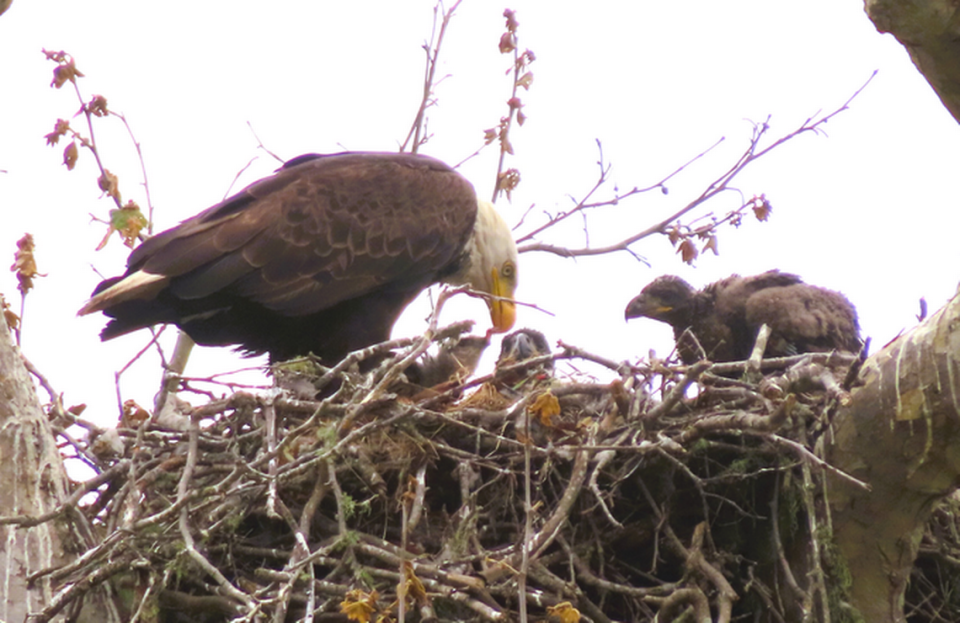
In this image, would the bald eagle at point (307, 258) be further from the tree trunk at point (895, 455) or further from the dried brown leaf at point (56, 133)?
the tree trunk at point (895, 455)

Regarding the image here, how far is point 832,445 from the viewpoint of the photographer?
3773 mm

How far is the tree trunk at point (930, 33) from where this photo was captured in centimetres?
307

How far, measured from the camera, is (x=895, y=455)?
3.63 m

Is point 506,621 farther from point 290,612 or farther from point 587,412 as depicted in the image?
point 587,412

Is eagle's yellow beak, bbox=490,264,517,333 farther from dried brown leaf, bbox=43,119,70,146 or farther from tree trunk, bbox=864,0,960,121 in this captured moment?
tree trunk, bbox=864,0,960,121

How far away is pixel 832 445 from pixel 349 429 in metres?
1.80

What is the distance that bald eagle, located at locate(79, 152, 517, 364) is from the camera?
204 inches

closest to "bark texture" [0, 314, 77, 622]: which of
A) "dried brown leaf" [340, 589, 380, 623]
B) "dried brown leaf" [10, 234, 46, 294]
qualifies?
"dried brown leaf" [10, 234, 46, 294]

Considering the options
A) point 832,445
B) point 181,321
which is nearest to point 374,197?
point 181,321

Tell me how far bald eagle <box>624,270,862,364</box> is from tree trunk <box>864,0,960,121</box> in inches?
88.5

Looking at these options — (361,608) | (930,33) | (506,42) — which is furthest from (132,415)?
(930,33)

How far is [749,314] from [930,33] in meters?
2.89

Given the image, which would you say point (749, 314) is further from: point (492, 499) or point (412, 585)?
point (412, 585)

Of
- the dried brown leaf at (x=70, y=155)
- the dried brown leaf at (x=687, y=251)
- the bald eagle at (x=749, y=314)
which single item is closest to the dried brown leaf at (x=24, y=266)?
the dried brown leaf at (x=70, y=155)
